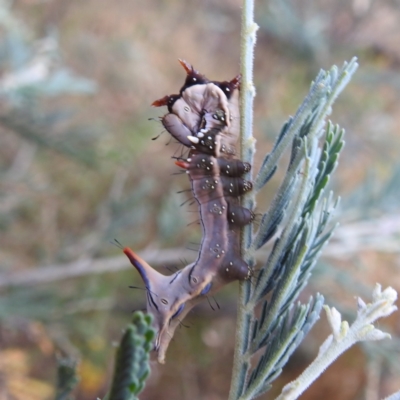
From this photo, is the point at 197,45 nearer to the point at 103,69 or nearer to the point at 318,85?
the point at 103,69

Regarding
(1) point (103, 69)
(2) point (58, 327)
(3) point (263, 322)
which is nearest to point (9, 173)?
(2) point (58, 327)

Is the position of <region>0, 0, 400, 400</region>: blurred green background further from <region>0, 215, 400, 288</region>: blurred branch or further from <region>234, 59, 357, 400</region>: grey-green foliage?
<region>234, 59, 357, 400</region>: grey-green foliage

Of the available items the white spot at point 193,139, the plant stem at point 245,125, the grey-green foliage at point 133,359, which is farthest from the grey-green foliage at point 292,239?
the white spot at point 193,139

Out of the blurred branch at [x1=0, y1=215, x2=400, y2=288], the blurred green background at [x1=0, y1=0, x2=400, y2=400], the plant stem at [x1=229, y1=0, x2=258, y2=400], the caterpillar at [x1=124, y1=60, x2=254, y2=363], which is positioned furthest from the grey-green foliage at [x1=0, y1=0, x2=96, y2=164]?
the plant stem at [x1=229, y1=0, x2=258, y2=400]

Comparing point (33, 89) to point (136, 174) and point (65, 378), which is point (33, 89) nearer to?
point (65, 378)

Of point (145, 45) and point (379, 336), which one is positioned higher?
point (145, 45)
